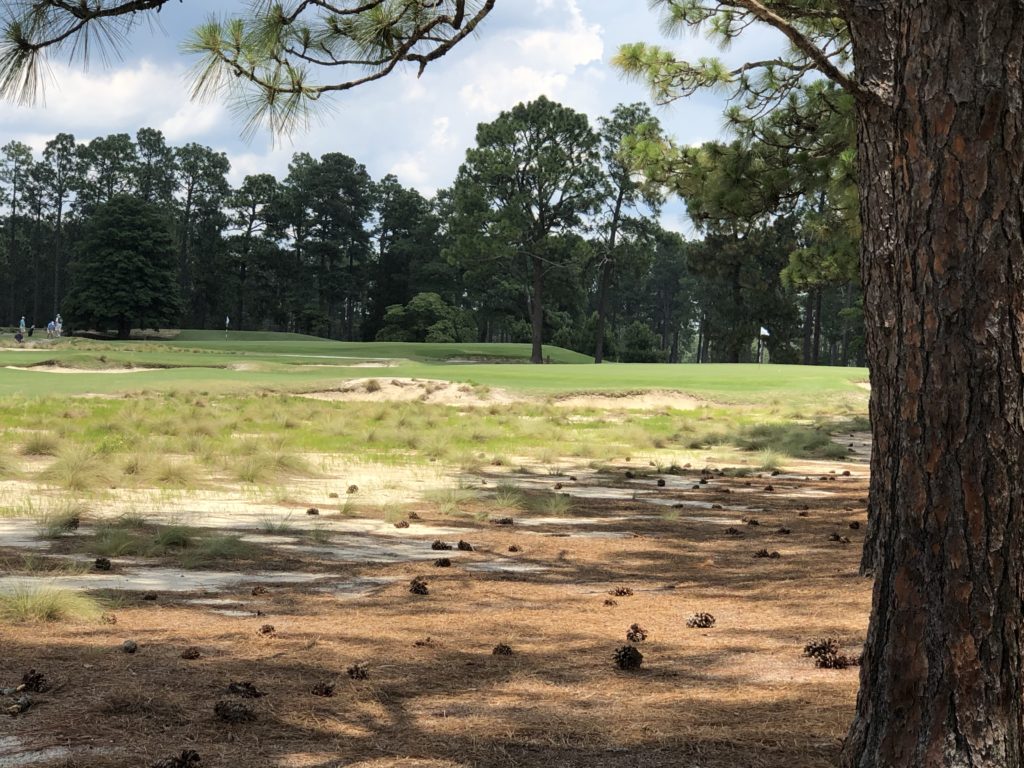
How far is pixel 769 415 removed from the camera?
23.6 metres

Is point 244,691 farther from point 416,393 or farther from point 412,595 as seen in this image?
point 416,393

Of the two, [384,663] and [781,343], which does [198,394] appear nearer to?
[384,663]

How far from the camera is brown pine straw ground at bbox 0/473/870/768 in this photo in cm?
308

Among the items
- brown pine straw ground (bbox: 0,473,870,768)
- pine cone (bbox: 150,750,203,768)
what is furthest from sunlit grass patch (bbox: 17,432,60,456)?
pine cone (bbox: 150,750,203,768)

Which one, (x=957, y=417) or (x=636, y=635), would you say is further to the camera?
(x=636, y=635)

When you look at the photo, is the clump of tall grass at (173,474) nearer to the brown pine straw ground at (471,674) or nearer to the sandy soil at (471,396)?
the brown pine straw ground at (471,674)

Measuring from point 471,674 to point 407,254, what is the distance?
70.5m

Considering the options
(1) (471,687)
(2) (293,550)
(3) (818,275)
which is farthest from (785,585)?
(3) (818,275)

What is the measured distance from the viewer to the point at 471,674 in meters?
3.99

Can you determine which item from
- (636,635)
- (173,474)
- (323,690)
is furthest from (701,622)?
(173,474)

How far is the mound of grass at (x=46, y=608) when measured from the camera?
14.8ft

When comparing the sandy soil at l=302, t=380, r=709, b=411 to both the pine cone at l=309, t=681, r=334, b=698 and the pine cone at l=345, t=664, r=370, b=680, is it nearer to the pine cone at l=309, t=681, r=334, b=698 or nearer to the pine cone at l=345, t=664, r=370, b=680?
the pine cone at l=345, t=664, r=370, b=680

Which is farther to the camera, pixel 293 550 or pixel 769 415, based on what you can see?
pixel 769 415

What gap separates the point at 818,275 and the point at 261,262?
6324 centimetres
